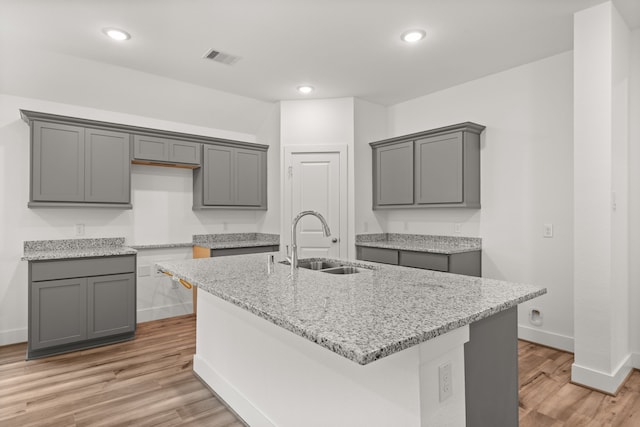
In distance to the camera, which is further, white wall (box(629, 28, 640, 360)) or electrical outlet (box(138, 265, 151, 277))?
electrical outlet (box(138, 265, 151, 277))

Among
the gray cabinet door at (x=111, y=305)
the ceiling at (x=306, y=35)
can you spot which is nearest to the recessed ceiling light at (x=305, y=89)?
the ceiling at (x=306, y=35)

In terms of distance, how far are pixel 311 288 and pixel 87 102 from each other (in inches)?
141

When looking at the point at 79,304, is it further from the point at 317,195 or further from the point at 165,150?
the point at 317,195

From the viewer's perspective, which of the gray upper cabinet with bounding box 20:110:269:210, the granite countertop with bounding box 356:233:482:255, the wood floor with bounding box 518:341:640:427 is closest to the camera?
the wood floor with bounding box 518:341:640:427

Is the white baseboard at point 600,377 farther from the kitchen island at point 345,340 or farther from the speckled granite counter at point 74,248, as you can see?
the speckled granite counter at point 74,248

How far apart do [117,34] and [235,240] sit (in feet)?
9.10

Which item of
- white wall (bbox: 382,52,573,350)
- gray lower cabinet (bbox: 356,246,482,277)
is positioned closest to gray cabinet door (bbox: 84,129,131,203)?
gray lower cabinet (bbox: 356,246,482,277)

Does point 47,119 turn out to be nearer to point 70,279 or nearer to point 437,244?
Result: point 70,279

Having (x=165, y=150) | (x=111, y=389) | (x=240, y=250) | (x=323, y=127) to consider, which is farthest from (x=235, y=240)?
(x=111, y=389)

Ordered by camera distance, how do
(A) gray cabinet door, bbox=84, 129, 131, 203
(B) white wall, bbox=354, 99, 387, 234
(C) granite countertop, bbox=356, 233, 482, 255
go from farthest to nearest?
1. (B) white wall, bbox=354, 99, 387, 234
2. (C) granite countertop, bbox=356, 233, 482, 255
3. (A) gray cabinet door, bbox=84, 129, 131, 203

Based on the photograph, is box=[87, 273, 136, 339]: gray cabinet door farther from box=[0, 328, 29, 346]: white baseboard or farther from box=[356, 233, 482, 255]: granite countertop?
box=[356, 233, 482, 255]: granite countertop

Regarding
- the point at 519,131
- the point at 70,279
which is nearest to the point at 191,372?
the point at 70,279

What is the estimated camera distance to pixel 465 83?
160 inches

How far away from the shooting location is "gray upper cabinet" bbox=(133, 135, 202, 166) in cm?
390
